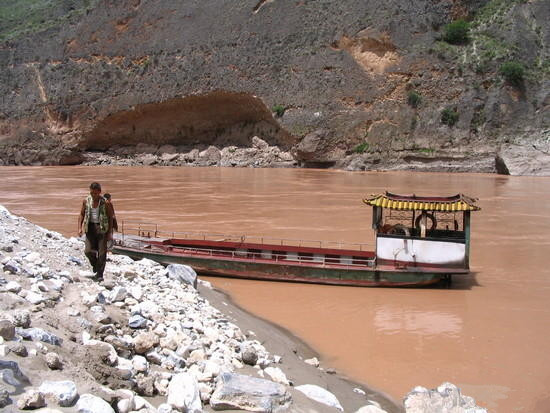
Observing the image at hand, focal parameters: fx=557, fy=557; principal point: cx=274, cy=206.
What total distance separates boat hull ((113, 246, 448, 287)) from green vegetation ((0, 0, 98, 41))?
49.1 m

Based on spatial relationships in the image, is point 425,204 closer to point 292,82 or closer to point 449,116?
point 449,116

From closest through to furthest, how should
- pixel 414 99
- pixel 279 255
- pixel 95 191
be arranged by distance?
1. pixel 95 191
2. pixel 279 255
3. pixel 414 99

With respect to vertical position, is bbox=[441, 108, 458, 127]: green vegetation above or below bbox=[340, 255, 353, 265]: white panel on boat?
above

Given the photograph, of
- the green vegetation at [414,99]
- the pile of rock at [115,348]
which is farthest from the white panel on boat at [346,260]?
the green vegetation at [414,99]

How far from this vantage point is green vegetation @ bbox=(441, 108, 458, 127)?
1540 inches

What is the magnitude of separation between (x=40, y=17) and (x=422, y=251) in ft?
215

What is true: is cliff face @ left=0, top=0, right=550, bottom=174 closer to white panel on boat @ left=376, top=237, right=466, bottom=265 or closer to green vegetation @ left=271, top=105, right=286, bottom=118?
green vegetation @ left=271, top=105, right=286, bottom=118

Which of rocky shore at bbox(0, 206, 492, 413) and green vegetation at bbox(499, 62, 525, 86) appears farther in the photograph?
green vegetation at bbox(499, 62, 525, 86)

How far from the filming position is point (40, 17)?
64.9 meters

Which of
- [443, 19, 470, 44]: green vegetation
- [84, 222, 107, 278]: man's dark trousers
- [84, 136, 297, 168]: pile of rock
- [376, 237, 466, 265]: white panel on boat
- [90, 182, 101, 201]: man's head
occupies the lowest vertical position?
[376, 237, 466, 265]: white panel on boat

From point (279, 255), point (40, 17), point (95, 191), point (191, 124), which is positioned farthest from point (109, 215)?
point (40, 17)

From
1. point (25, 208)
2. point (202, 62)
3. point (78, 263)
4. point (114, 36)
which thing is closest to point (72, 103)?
point (114, 36)

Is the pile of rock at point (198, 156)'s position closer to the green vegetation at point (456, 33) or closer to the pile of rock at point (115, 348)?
the green vegetation at point (456, 33)

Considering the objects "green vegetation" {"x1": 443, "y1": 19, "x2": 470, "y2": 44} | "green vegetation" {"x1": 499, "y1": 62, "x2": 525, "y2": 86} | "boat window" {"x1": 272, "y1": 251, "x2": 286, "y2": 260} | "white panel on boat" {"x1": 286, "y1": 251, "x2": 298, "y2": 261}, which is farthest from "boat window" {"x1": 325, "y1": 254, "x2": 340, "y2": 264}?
"green vegetation" {"x1": 443, "y1": 19, "x2": 470, "y2": 44}
